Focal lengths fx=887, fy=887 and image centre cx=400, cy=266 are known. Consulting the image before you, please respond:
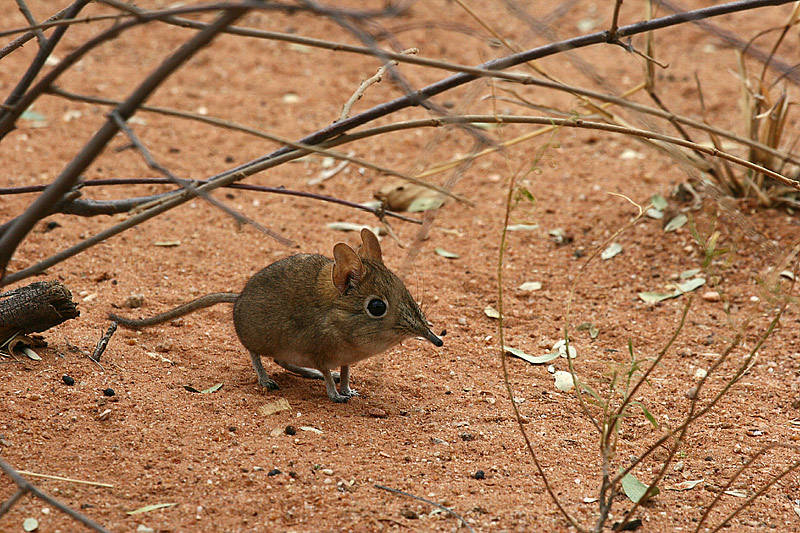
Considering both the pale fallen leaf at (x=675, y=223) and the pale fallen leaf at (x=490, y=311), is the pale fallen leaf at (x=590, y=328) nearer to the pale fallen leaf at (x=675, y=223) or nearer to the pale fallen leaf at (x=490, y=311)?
the pale fallen leaf at (x=490, y=311)

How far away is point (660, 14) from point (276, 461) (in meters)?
6.28

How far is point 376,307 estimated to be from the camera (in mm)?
4270

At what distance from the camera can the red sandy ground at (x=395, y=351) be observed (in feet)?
11.3

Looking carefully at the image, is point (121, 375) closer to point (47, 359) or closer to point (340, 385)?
point (47, 359)

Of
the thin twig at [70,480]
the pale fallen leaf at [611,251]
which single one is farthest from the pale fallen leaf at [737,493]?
the pale fallen leaf at [611,251]

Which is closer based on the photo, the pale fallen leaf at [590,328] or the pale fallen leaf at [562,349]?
the pale fallen leaf at [562,349]

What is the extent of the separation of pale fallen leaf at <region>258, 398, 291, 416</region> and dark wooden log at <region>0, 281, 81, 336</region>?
41.8 inches

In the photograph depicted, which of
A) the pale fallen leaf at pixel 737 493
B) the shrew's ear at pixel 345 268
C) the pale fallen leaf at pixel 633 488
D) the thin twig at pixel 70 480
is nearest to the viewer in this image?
the thin twig at pixel 70 480

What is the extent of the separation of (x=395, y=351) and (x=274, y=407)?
1.07 metres

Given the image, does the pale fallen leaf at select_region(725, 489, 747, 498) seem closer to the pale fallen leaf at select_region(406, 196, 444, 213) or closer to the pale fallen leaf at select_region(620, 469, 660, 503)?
the pale fallen leaf at select_region(620, 469, 660, 503)

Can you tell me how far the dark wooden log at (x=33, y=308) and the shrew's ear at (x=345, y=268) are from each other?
4.19ft

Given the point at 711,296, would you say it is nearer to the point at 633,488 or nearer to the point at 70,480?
the point at 633,488

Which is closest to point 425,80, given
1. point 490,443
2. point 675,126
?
point 675,126

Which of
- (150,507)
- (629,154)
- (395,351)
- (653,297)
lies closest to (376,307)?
(395,351)
